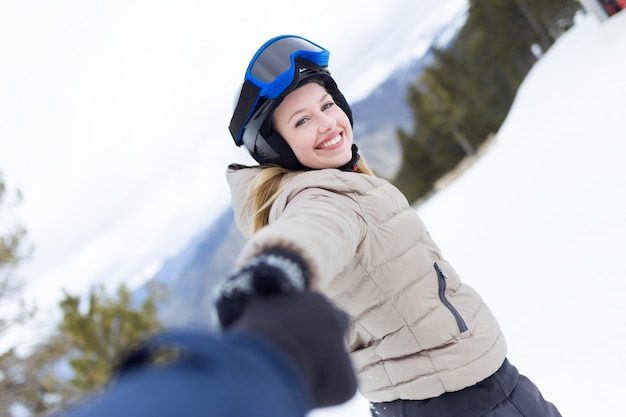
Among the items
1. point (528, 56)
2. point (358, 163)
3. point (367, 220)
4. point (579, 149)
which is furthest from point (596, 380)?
point (528, 56)

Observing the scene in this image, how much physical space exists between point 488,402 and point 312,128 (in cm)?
125

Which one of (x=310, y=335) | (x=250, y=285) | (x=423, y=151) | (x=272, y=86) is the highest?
(x=272, y=86)

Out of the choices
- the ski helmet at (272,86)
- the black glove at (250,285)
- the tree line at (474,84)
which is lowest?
the tree line at (474,84)

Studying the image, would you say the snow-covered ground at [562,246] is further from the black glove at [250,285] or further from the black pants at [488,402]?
the black glove at [250,285]

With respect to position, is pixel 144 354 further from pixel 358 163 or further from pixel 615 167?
pixel 615 167

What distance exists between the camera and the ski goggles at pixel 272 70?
1.85m

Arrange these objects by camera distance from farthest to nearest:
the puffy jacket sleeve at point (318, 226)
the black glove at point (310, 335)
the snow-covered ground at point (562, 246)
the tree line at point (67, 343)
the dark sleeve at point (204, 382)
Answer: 1. the tree line at point (67, 343)
2. the snow-covered ground at point (562, 246)
3. the puffy jacket sleeve at point (318, 226)
4. the black glove at point (310, 335)
5. the dark sleeve at point (204, 382)

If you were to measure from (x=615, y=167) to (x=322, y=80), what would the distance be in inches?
173

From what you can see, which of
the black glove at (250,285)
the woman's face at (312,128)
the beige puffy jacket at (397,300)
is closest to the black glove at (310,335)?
the black glove at (250,285)

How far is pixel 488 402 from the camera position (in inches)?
60.2

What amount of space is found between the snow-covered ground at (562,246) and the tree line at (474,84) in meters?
23.3

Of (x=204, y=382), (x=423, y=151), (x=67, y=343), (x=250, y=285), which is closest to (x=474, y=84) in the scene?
(x=423, y=151)

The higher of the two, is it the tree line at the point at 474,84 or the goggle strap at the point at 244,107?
the goggle strap at the point at 244,107

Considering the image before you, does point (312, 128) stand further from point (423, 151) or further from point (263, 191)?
point (423, 151)
